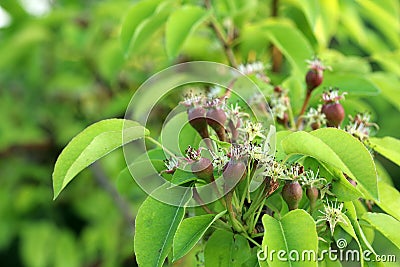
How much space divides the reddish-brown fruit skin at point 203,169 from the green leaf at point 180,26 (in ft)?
1.62

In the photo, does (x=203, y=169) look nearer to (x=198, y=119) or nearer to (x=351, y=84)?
(x=198, y=119)

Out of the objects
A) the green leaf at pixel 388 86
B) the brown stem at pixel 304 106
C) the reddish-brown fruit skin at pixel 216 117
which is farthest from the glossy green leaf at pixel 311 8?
the reddish-brown fruit skin at pixel 216 117

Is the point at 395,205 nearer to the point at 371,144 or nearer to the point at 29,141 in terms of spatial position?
the point at 371,144

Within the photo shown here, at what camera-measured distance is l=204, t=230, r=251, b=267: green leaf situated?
0.89m

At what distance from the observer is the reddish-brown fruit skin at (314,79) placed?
1.13 metres

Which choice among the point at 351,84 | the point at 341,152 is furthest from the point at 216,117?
the point at 351,84

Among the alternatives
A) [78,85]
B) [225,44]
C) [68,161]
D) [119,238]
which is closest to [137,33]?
[225,44]

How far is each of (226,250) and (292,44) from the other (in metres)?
0.64

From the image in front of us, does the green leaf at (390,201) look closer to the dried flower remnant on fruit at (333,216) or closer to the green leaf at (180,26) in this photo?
the dried flower remnant on fruit at (333,216)

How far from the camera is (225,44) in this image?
158cm

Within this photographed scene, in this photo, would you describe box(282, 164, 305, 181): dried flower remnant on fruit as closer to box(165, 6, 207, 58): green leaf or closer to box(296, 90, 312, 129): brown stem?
box(296, 90, 312, 129): brown stem

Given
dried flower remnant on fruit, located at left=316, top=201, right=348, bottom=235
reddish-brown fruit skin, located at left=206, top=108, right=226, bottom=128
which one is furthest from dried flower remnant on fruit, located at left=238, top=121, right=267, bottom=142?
dried flower remnant on fruit, located at left=316, top=201, right=348, bottom=235

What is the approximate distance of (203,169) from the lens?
85 centimetres

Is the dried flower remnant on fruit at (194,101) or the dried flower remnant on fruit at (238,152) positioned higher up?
the dried flower remnant on fruit at (194,101)
